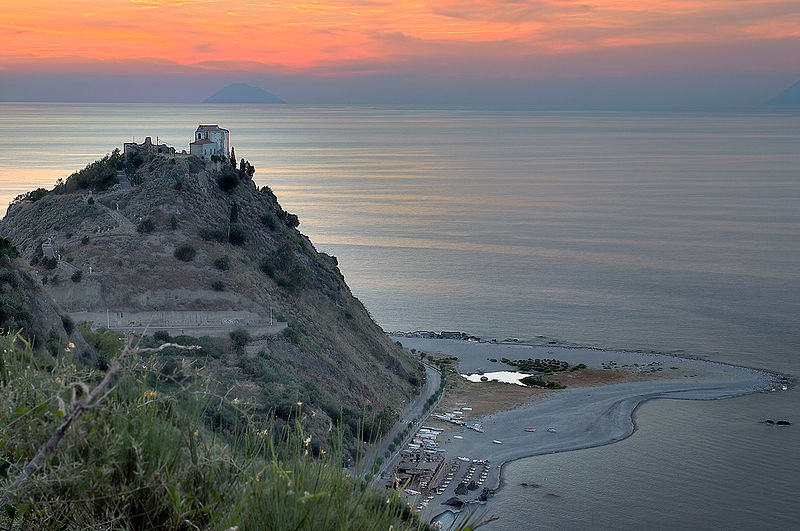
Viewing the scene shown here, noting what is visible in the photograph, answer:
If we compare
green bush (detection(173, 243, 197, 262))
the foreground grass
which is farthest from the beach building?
the foreground grass

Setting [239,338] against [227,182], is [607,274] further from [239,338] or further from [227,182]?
[239,338]

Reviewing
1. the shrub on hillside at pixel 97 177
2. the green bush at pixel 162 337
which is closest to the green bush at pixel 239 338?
the green bush at pixel 162 337

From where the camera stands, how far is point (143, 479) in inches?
154

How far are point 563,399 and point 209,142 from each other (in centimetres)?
2137

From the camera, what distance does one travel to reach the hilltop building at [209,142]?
39656mm

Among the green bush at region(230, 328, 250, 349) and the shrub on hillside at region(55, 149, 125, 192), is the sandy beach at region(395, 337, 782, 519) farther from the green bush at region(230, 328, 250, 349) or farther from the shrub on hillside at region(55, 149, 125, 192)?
the shrub on hillside at region(55, 149, 125, 192)

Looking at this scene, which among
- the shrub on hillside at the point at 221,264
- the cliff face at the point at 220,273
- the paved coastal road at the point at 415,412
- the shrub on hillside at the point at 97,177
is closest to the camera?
the paved coastal road at the point at 415,412

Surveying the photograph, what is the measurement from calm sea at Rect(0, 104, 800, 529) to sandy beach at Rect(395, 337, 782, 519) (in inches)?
43.2

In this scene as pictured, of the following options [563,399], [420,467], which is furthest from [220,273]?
[563,399]

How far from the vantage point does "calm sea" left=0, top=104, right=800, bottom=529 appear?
87.6 feet

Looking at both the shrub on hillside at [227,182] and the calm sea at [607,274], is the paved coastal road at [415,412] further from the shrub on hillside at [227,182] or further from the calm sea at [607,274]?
the shrub on hillside at [227,182]

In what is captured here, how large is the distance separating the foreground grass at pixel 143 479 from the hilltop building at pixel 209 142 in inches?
1440

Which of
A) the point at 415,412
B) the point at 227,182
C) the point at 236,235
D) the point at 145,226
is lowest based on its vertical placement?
the point at 415,412

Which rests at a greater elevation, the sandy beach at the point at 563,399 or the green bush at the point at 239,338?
the green bush at the point at 239,338
